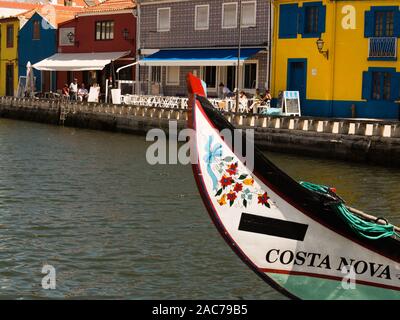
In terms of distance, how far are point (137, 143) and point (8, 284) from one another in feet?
72.9

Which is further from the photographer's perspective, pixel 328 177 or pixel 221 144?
pixel 328 177

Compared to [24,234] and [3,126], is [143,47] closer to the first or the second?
[3,126]

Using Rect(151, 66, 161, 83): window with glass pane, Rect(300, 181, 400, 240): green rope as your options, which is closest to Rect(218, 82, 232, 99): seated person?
Rect(151, 66, 161, 83): window with glass pane

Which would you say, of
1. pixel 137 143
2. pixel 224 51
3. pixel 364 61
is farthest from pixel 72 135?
pixel 364 61

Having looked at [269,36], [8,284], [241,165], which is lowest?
[8,284]

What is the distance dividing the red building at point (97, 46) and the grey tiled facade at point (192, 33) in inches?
51.1

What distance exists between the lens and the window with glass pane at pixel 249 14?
37969 mm

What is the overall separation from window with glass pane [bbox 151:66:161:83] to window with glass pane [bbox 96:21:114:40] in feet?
15.3

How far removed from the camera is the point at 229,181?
939 centimetres

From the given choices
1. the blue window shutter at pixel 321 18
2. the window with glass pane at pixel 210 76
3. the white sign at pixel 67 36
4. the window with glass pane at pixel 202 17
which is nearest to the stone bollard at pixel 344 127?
the blue window shutter at pixel 321 18

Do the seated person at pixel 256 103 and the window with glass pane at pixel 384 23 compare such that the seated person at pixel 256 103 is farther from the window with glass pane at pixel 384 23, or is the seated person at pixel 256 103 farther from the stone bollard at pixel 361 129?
the stone bollard at pixel 361 129

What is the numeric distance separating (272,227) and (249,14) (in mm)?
29806
